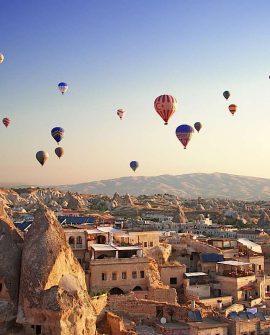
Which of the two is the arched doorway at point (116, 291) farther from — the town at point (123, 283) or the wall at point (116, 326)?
the wall at point (116, 326)

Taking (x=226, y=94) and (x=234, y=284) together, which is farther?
(x=226, y=94)

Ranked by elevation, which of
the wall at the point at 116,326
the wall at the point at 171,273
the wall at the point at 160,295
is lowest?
the wall at the point at 116,326

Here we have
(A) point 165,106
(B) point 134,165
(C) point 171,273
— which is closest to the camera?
(C) point 171,273

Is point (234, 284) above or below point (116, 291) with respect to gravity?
below

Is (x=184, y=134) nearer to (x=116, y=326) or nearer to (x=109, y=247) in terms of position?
(x=109, y=247)

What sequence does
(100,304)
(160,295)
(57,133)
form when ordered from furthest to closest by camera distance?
1. (57,133)
2. (160,295)
3. (100,304)

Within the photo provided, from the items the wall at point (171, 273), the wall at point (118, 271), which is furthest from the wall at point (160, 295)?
the wall at point (171, 273)

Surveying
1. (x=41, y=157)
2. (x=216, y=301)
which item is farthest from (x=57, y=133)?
(x=216, y=301)
